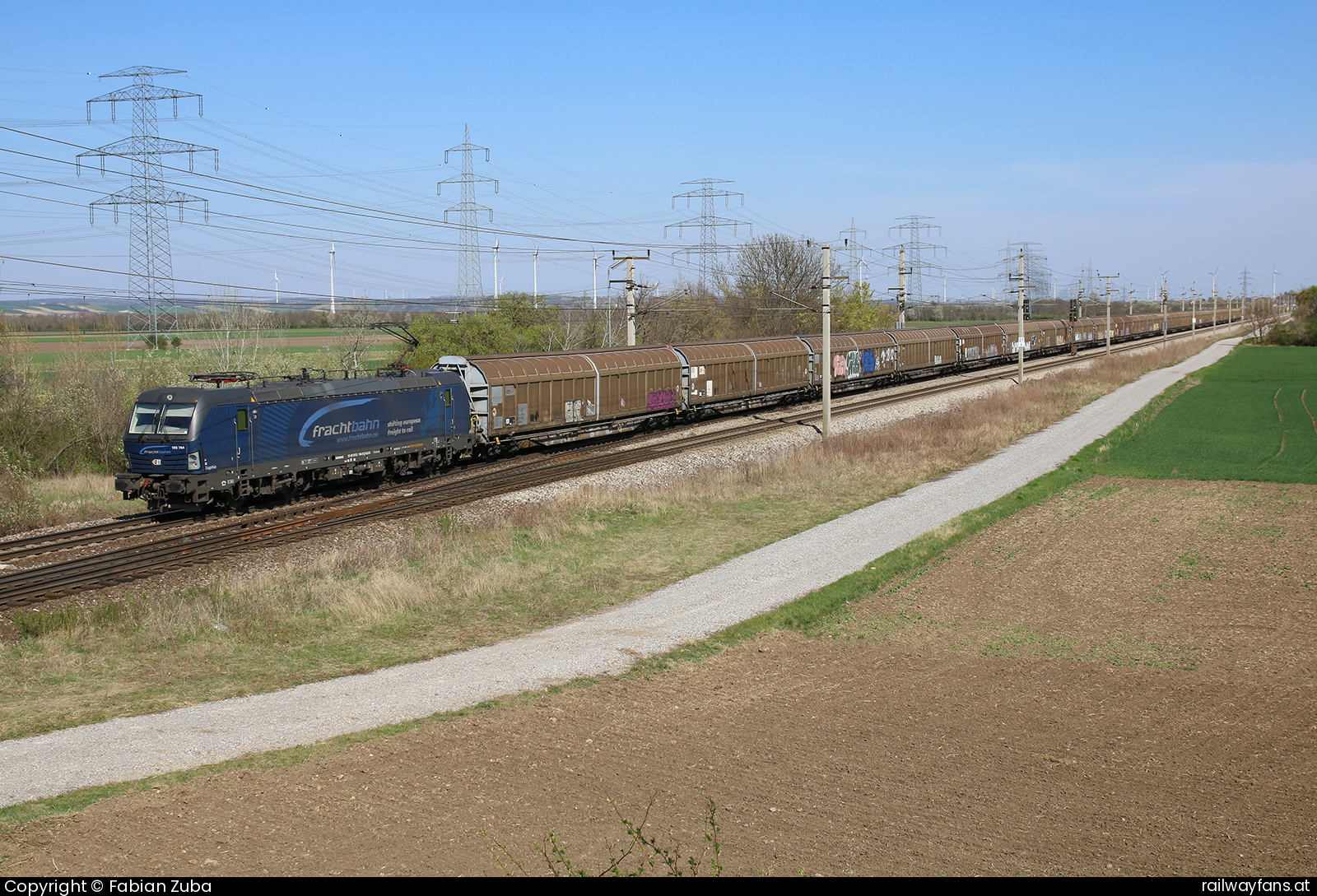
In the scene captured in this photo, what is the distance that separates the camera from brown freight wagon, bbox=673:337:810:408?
133ft

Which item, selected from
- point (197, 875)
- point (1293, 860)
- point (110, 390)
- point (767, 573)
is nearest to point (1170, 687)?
point (1293, 860)

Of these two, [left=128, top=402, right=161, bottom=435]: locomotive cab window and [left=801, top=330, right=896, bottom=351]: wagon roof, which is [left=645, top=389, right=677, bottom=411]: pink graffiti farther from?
[left=128, top=402, right=161, bottom=435]: locomotive cab window

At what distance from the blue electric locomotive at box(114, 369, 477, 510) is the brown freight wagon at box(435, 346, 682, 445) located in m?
1.11

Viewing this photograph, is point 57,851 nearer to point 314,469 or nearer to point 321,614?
point 321,614

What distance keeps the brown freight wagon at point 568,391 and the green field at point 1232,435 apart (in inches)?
641

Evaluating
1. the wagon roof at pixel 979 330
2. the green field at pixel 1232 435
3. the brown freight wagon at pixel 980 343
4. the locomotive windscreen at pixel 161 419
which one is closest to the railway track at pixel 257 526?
the locomotive windscreen at pixel 161 419

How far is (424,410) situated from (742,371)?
59.2 feet

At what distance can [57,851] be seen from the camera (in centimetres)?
773

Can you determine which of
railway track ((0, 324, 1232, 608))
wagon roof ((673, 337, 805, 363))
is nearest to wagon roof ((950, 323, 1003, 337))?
wagon roof ((673, 337, 805, 363))

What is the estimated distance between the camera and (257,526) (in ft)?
74.5

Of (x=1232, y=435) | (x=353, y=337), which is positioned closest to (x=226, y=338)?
(x=353, y=337)

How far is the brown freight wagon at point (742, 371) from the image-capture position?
4044cm

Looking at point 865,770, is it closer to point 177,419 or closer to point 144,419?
point 177,419

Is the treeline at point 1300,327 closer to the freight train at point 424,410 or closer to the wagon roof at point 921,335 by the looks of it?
the wagon roof at point 921,335
